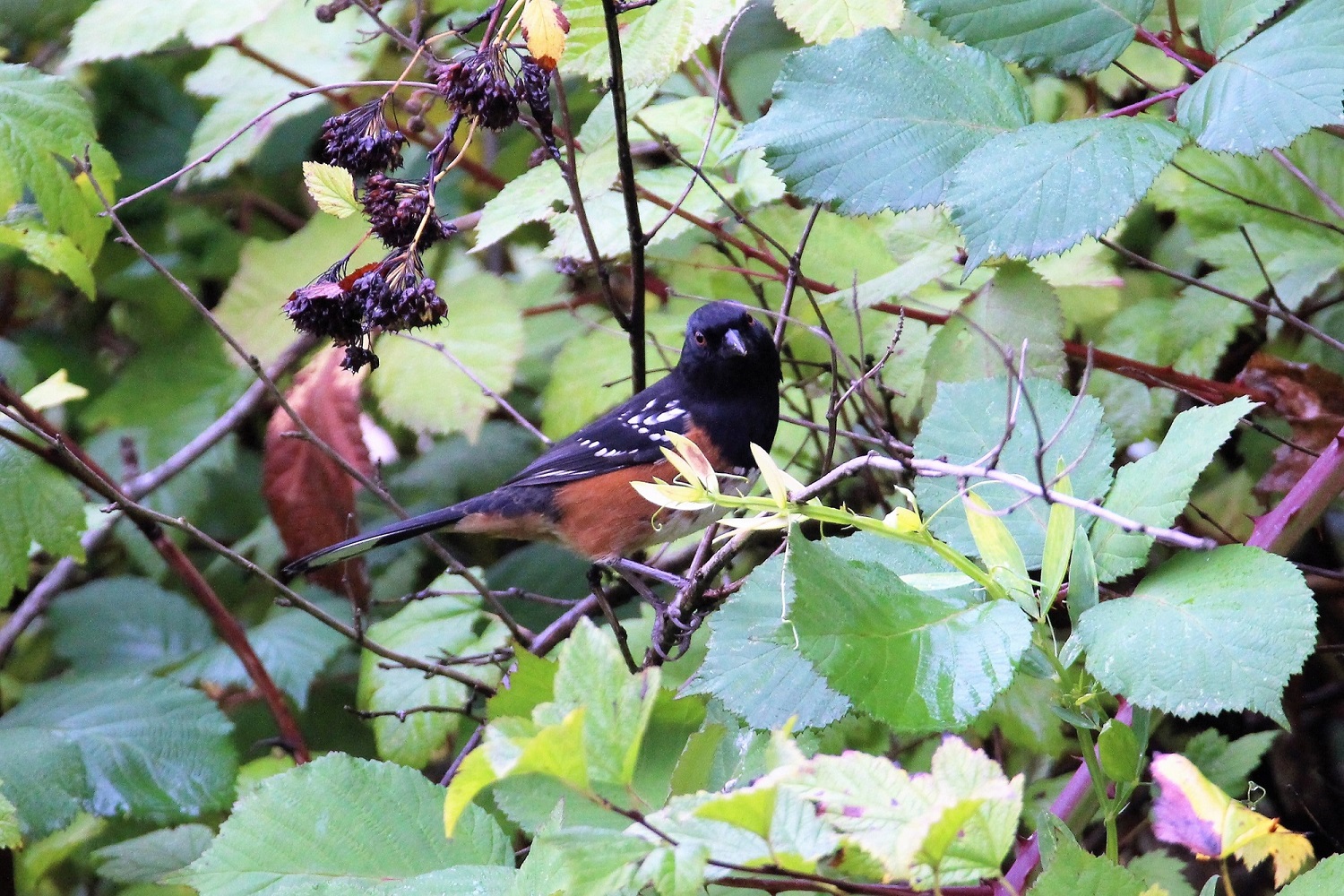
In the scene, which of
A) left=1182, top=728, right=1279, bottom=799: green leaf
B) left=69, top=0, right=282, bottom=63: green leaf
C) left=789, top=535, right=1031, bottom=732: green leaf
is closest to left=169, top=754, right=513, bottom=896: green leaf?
left=789, top=535, right=1031, bottom=732: green leaf

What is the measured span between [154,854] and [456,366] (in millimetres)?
1101

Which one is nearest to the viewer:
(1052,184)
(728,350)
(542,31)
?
(1052,184)

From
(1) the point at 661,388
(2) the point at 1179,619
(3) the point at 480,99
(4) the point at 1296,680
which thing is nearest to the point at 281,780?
(3) the point at 480,99

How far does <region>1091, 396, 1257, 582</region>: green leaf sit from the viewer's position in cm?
115

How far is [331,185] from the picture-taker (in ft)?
4.76

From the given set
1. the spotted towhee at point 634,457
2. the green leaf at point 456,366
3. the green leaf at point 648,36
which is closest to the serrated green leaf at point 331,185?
the green leaf at point 648,36

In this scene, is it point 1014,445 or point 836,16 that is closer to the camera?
point 1014,445

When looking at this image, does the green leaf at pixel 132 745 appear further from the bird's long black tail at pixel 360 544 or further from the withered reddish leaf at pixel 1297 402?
the withered reddish leaf at pixel 1297 402

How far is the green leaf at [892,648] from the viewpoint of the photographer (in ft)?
3.30

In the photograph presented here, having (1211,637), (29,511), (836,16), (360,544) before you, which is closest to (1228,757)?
(1211,637)

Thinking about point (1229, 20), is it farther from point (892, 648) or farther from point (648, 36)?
point (892, 648)

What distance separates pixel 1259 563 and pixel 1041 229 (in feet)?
1.37

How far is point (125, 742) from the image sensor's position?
2.09m

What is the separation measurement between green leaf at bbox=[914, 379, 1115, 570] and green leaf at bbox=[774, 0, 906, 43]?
648 millimetres
